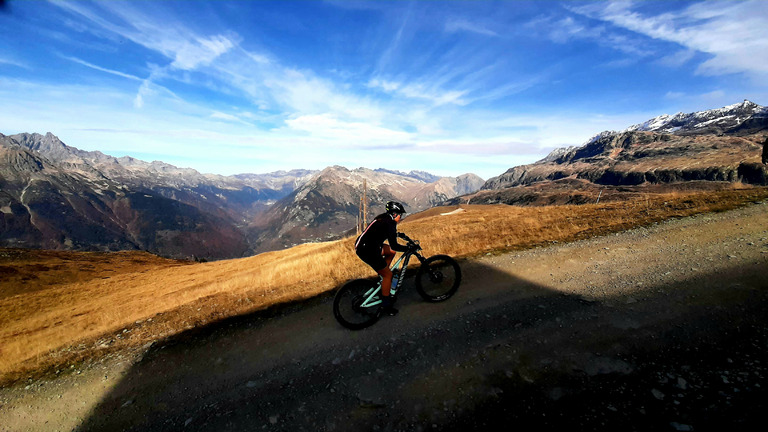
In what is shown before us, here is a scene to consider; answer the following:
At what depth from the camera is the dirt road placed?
211 inches

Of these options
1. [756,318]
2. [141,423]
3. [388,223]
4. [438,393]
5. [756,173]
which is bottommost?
[141,423]

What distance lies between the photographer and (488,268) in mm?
12414

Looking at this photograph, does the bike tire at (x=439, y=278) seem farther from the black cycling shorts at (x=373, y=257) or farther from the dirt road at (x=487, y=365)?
the black cycling shorts at (x=373, y=257)

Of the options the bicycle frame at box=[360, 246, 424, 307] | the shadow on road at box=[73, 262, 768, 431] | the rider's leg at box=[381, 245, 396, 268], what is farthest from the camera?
the rider's leg at box=[381, 245, 396, 268]

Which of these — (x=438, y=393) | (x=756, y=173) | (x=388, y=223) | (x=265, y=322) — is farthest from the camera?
(x=756, y=173)

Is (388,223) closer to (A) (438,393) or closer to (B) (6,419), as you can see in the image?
(A) (438,393)

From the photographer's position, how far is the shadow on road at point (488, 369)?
17.2ft

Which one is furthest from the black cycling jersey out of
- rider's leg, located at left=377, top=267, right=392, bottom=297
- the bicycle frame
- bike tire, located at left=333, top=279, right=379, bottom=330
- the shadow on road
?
the shadow on road

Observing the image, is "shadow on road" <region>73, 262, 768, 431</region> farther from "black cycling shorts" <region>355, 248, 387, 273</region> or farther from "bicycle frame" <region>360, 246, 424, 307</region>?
"black cycling shorts" <region>355, 248, 387, 273</region>

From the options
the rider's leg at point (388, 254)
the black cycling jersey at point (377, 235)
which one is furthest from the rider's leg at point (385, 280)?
the black cycling jersey at point (377, 235)

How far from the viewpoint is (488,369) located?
6.52 meters

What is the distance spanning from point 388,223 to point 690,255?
36.0 feet

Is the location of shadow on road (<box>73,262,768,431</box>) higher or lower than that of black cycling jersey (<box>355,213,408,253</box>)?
lower

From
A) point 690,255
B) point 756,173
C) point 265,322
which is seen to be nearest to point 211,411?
point 265,322
